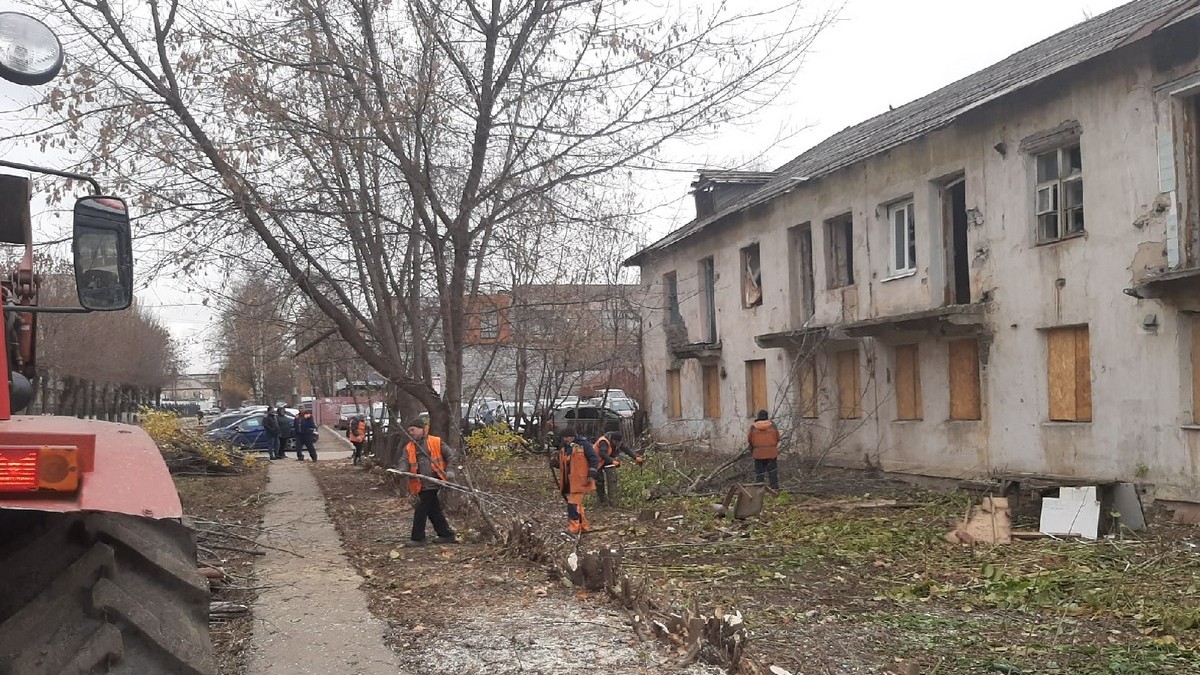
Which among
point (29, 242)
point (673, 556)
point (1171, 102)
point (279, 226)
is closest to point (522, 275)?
point (279, 226)

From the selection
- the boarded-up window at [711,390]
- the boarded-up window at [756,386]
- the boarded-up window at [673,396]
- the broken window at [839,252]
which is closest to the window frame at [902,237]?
the broken window at [839,252]

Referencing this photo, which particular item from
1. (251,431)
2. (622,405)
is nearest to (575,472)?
(622,405)

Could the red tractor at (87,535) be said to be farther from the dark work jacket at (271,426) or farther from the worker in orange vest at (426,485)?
the dark work jacket at (271,426)

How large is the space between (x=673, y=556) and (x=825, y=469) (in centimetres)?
975

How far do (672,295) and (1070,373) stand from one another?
14266 mm

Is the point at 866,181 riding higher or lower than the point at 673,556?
higher

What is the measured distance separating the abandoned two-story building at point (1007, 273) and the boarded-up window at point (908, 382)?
0.04m

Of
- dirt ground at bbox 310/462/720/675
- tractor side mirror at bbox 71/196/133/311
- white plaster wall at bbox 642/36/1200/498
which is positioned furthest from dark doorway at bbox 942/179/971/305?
tractor side mirror at bbox 71/196/133/311

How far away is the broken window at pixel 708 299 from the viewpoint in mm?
26562

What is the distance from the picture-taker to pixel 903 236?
18453 millimetres

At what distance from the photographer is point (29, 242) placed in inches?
168

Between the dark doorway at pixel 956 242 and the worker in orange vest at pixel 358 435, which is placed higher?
the dark doorway at pixel 956 242

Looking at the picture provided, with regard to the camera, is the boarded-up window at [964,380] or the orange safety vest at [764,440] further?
the orange safety vest at [764,440]

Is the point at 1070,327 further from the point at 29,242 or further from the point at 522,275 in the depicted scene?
the point at 29,242
